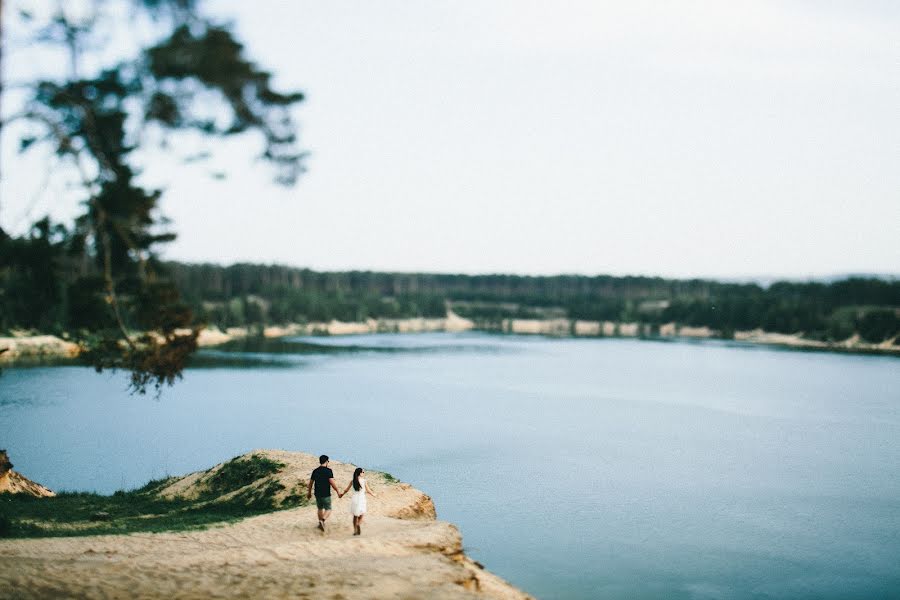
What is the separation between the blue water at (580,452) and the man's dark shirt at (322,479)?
14.8ft

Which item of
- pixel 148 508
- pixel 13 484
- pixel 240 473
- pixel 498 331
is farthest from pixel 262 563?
pixel 498 331

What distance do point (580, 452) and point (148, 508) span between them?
18.0 meters

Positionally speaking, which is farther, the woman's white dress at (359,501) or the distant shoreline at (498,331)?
the distant shoreline at (498,331)

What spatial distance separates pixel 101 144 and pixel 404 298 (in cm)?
14554

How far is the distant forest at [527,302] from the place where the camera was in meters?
104

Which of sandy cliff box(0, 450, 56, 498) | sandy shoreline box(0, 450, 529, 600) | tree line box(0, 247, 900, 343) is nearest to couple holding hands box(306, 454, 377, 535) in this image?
sandy shoreline box(0, 450, 529, 600)

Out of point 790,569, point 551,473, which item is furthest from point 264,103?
point 551,473

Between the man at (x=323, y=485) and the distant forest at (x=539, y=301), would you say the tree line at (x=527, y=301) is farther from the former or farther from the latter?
the man at (x=323, y=485)

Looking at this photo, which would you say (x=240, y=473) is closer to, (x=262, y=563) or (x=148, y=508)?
(x=148, y=508)

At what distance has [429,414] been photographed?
4069 centimetres

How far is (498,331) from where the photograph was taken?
14675 cm

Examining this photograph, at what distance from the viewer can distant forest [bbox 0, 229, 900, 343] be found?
10356 cm

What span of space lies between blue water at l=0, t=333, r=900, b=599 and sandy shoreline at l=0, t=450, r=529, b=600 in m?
3.06

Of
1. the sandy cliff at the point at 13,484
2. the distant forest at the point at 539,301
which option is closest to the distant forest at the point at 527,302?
the distant forest at the point at 539,301
